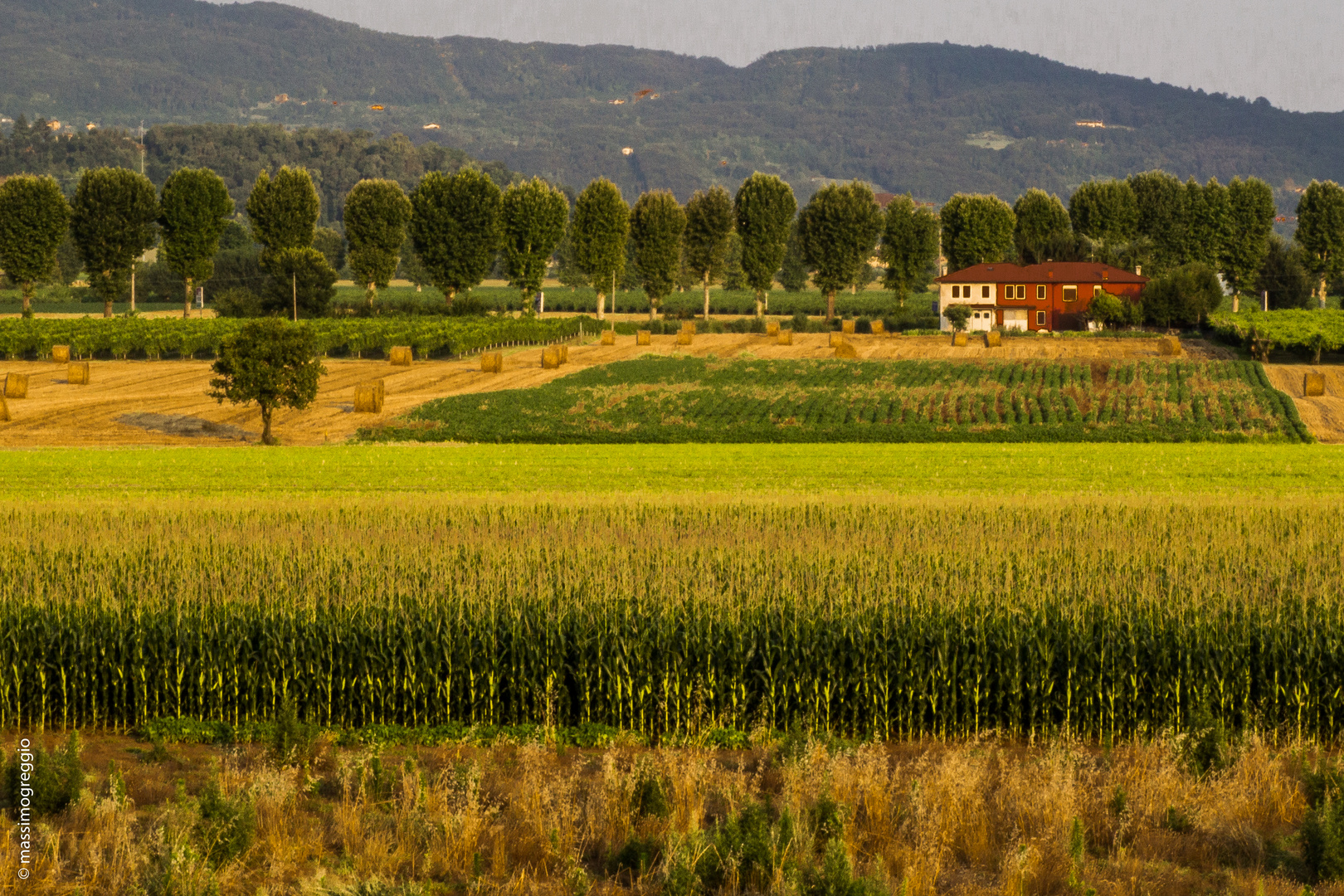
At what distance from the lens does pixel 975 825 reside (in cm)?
1287

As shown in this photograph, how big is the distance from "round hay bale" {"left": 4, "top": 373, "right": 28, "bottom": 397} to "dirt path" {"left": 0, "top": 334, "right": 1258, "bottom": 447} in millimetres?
442

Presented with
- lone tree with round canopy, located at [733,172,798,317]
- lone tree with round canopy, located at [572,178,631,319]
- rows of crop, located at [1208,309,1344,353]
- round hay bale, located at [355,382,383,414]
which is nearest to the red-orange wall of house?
lone tree with round canopy, located at [733,172,798,317]

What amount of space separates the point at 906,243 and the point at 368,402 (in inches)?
3829

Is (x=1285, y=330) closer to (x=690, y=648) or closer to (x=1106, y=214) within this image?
(x=1106, y=214)

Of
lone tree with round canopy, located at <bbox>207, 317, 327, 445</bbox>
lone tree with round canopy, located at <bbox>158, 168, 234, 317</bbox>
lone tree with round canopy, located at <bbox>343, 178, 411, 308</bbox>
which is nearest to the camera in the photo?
lone tree with round canopy, located at <bbox>207, 317, 327, 445</bbox>

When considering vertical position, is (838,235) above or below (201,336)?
above

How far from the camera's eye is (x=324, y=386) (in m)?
76.1

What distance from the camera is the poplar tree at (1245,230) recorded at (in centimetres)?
14875

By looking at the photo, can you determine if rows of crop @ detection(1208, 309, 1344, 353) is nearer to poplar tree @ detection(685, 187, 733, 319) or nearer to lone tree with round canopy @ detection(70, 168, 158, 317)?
poplar tree @ detection(685, 187, 733, 319)

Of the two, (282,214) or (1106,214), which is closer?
(282,214)

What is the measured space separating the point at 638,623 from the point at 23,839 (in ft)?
25.7

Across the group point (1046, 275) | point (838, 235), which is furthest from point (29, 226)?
point (1046, 275)

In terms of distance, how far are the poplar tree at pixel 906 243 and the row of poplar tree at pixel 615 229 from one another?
0.19m

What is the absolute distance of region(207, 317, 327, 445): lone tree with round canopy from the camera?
54.4m
